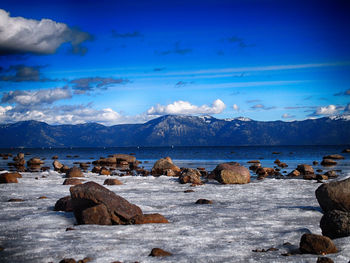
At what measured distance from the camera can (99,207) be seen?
11820 millimetres

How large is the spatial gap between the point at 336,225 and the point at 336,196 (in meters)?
3.05

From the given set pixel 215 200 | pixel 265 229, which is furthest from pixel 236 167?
pixel 265 229

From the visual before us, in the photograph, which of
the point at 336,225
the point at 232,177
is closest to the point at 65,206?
the point at 336,225

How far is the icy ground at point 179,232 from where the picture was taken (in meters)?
8.45

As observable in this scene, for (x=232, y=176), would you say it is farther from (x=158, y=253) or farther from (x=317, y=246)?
(x=158, y=253)

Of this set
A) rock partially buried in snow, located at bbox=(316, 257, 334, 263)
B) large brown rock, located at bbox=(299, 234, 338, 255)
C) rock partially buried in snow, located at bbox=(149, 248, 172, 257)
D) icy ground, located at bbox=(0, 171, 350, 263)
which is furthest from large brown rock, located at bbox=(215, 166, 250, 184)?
rock partially buried in snow, located at bbox=(316, 257, 334, 263)

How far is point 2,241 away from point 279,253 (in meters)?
7.49

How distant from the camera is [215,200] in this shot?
17359 mm

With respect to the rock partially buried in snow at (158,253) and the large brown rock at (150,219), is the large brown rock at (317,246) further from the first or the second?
the large brown rock at (150,219)

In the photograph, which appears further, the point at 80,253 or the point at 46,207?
the point at 46,207

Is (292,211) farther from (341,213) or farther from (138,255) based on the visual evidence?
(138,255)

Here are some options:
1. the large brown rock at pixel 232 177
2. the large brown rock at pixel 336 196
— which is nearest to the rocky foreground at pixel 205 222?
the large brown rock at pixel 336 196

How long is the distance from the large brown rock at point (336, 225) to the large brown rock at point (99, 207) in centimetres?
598

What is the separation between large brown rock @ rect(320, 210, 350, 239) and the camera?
10.0 meters
